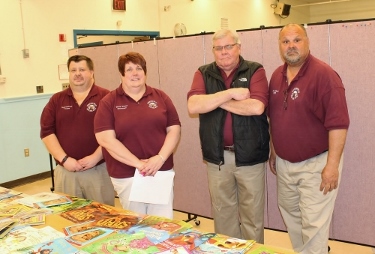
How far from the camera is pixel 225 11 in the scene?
29.1ft

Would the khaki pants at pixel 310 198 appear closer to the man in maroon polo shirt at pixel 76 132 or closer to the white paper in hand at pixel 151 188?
the white paper in hand at pixel 151 188

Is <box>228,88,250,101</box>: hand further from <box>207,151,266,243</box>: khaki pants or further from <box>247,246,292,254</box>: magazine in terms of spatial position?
<box>247,246,292,254</box>: magazine

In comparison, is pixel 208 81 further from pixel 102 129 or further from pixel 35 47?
pixel 35 47

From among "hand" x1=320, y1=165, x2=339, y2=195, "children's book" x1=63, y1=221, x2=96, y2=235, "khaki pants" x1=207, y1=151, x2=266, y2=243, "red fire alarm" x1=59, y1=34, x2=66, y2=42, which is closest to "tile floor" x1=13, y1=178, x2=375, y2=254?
"khaki pants" x1=207, y1=151, x2=266, y2=243

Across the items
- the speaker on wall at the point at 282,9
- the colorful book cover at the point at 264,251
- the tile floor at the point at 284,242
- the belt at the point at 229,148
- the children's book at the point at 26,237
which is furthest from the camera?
the speaker on wall at the point at 282,9

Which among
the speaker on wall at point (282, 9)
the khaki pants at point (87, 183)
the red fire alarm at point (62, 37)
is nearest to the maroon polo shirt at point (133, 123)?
the khaki pants at point (87, 183)

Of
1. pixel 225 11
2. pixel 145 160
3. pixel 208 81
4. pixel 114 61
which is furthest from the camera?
pixel 225 11

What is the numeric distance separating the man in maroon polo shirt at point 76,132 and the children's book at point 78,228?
2.58ft

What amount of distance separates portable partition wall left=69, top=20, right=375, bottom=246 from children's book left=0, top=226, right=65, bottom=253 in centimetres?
189

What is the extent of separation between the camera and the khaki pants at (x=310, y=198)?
2.32 m

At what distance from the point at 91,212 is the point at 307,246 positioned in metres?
1.32

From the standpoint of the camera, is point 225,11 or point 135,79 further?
point 225,11

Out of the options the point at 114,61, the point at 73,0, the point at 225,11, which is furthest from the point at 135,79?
the point at 225,11

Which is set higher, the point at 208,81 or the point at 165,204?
the point at 208,81
